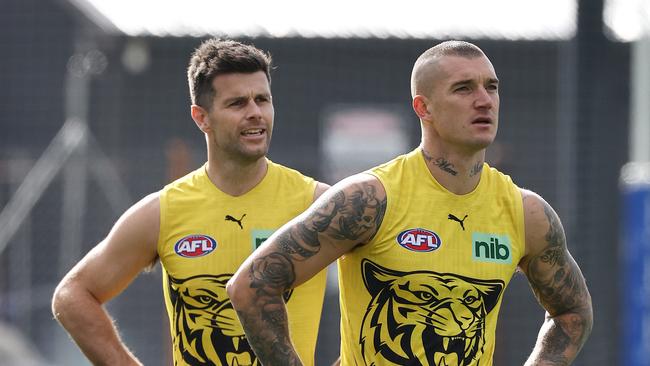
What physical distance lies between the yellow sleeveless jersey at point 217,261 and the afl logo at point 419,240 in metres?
0.63

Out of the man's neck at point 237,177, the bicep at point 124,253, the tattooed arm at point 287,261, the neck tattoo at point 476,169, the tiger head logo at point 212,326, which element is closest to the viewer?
the tattooed arm at point 287,261

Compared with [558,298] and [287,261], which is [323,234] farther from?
[558,298]

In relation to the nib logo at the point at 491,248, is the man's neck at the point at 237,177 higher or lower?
higher

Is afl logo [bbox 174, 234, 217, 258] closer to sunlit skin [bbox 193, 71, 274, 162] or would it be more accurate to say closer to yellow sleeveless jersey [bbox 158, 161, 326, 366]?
yellow sleeveless jersey [bbox 158, 161, 326, 366]

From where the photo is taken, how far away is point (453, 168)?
441cm

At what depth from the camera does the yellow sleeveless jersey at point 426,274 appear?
423 centimetres

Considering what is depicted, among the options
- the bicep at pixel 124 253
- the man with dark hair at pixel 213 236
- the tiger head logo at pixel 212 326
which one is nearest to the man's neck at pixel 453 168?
the man with dark hair at pixel 213 236

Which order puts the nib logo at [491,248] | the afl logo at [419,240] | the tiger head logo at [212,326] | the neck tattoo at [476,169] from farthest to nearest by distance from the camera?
the tiger head logo at [212,326] < the neck tattoo at [476,169] < the nib logo at [491,248] < the afl logo at [419,240]

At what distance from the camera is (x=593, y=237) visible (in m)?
11.7

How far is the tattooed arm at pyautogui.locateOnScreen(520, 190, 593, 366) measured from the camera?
4.45 metres

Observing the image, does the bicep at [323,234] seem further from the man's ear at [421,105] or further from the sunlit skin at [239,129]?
the sunlit skin at [239,129]

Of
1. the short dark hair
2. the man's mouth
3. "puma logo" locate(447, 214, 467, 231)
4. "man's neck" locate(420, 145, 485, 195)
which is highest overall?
the short dark hair

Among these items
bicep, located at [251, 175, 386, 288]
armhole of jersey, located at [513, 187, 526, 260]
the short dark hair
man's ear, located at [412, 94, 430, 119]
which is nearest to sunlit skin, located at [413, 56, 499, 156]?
man's ear, located at [412, 94, 430, 119]

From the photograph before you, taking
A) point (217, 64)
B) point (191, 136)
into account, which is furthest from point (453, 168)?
point (191, 136)
